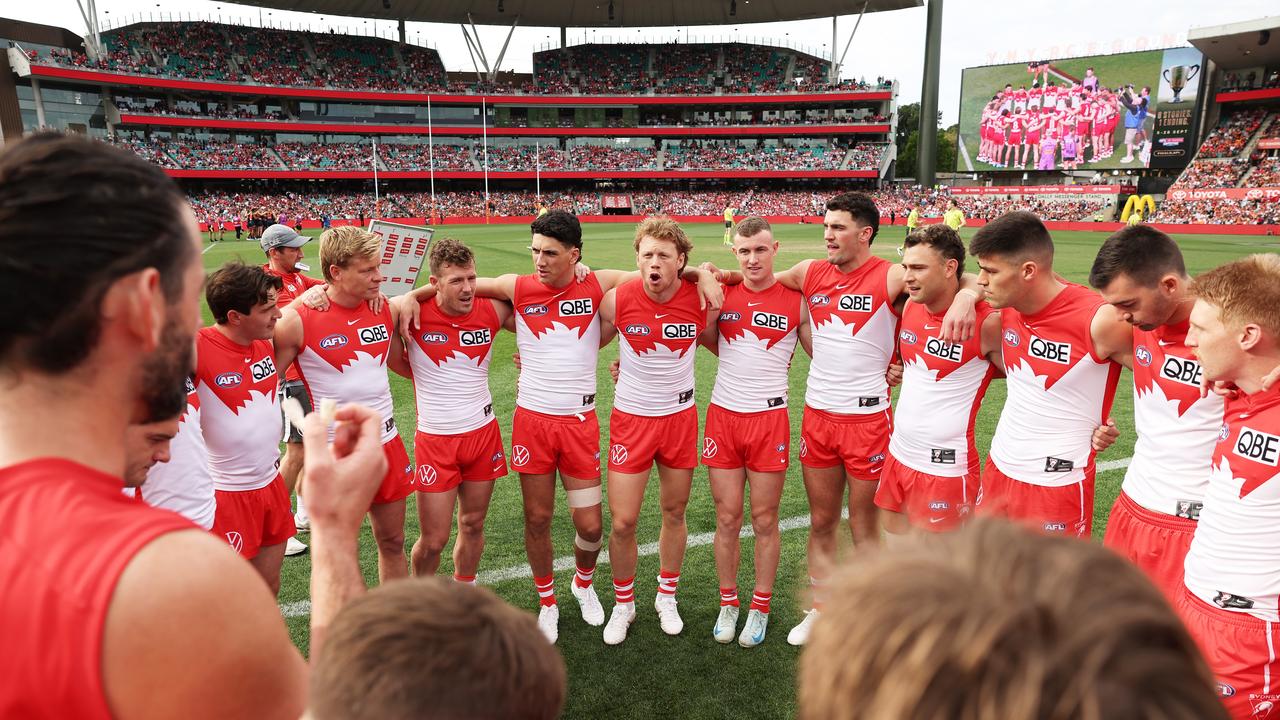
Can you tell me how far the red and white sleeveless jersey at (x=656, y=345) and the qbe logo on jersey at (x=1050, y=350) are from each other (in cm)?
215

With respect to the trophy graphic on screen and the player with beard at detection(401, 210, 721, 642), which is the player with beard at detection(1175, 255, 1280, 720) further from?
the trophy graphic on screen

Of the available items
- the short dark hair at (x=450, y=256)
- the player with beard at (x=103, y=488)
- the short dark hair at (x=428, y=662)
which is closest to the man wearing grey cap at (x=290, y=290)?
the short dark hair at (x=450, y=256)

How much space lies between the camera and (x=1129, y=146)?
50719 millimetres

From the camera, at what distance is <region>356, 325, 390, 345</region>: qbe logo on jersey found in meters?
4.70

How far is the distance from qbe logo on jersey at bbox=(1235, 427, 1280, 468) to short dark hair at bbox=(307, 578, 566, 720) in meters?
2.90

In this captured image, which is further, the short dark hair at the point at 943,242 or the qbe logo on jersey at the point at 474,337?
the qbe logo on jersey at the point at 474,337

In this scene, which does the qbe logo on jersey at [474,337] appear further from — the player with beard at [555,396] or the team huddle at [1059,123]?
the team huddle at [1059,123]

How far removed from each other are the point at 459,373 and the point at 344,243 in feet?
3.88

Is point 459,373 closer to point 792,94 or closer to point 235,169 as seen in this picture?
point 235,169

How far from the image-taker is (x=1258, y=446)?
256cm

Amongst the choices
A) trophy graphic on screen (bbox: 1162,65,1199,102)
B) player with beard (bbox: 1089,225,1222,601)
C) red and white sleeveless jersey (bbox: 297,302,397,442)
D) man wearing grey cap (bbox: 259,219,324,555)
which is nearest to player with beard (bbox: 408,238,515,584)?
red and white sleeveless jersey (bbox: 297,302,397,442)

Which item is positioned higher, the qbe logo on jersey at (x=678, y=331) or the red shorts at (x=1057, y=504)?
the qbe logo on jersey at (x=678, y=331)

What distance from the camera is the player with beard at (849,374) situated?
4797 mm

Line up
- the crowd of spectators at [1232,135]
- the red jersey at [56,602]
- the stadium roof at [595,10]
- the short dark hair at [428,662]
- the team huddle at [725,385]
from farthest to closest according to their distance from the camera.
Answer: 1. the stadium roof at [595,10]
2. the crowd of spectators at [1232,135]
3. the team huddle at [725,385]
4. the red jersey at [56,602]
5. the short dark hair at [428,662]
